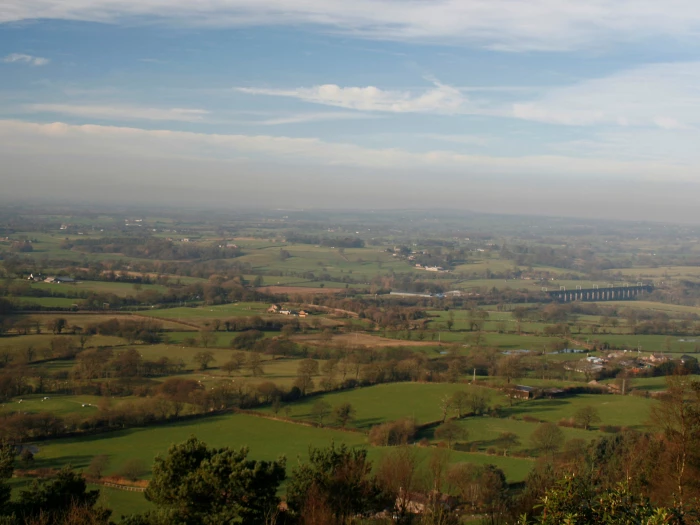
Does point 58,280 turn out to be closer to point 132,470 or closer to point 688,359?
point 132,470

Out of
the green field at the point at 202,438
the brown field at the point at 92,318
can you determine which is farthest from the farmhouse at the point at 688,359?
the brown field at the point at 92,318

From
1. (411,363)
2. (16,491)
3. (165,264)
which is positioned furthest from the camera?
(165,264)

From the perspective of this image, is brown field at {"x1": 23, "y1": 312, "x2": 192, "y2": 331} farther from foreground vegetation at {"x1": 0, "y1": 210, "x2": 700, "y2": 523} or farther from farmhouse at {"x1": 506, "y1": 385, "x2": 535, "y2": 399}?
farmhouse at {"x1": 506, "y1": 385, "x2": 535, "y2": 399}

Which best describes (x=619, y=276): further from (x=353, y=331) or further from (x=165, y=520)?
(x=165, y=520)

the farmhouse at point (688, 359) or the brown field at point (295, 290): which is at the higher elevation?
the brown field at point (295, 290)

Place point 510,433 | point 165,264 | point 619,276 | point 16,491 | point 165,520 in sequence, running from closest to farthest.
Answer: point 165,520, point 16,491, point 510,433, point 165,264, point 619,276

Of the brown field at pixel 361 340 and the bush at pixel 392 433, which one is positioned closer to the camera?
the bush at pixel 392 433

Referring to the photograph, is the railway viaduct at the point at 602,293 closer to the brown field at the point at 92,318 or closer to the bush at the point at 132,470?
the brown field at the point at 92,318

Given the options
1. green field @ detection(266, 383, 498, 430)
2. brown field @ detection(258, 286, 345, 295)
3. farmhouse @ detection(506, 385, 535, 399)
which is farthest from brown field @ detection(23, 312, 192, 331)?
farmhouse @ detection(506, 385, 535, 399)

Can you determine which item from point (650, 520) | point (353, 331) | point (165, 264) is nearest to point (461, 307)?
point (353, 331)
